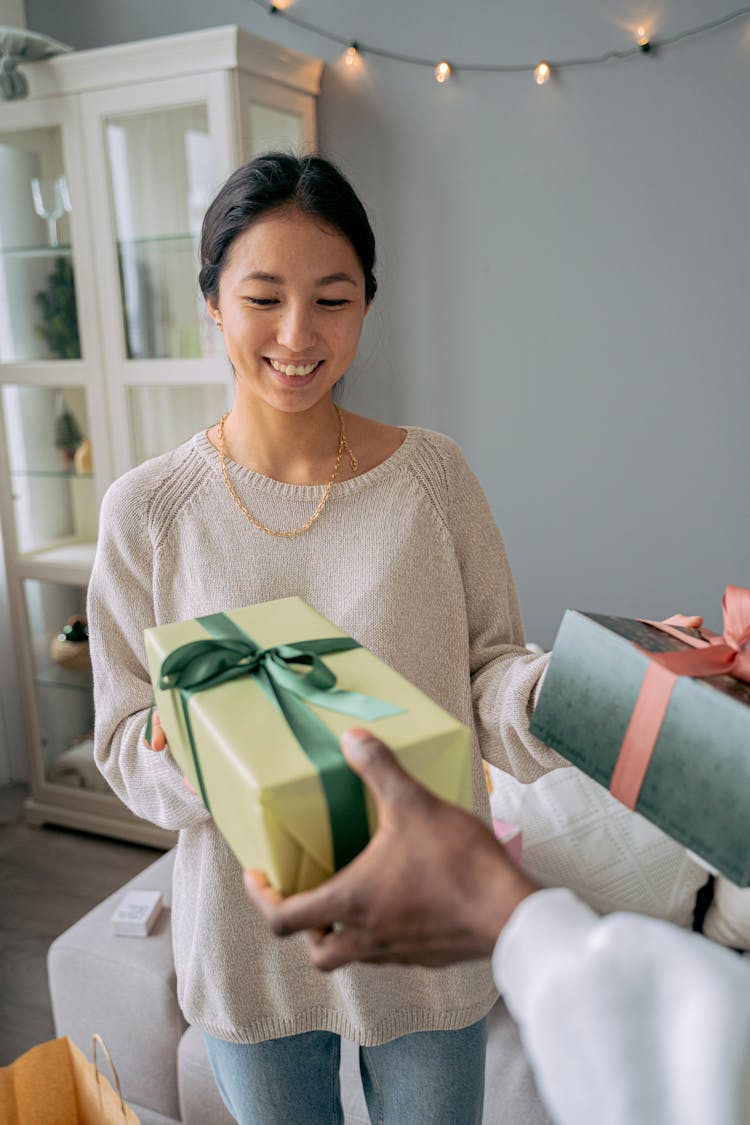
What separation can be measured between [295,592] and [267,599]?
1.4 inches

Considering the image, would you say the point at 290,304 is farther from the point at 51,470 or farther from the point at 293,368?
the point at 51,470

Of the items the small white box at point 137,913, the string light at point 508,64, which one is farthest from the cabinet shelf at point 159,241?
the small white box at point 137,913

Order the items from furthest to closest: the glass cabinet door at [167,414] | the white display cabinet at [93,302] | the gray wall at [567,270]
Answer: the glass cabinet door at [167,414] < the white display cabinet at [93,302] < the gray wall at [567,270]

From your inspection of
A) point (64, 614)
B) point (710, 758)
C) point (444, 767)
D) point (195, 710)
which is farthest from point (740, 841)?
point (64, 614)

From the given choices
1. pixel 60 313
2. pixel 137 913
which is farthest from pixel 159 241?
pixel 137 913

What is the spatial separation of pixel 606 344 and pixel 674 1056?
90.4 inches

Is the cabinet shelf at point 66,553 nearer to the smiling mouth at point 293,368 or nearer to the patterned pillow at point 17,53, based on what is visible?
the patterned pillow at point 17,53

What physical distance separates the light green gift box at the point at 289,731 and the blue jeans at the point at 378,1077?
1.44ft

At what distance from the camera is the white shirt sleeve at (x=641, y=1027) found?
456 mm

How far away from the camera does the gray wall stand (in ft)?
7.75

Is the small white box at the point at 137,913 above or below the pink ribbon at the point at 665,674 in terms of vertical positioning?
below

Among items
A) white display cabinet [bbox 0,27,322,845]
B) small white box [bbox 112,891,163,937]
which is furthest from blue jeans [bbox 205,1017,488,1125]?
white display cabinet [bbox 0,27,322,845]

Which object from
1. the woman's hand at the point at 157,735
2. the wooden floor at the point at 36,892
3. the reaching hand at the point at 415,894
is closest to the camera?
the reaching hand at the point at 415,894

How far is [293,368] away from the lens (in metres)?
1.04
